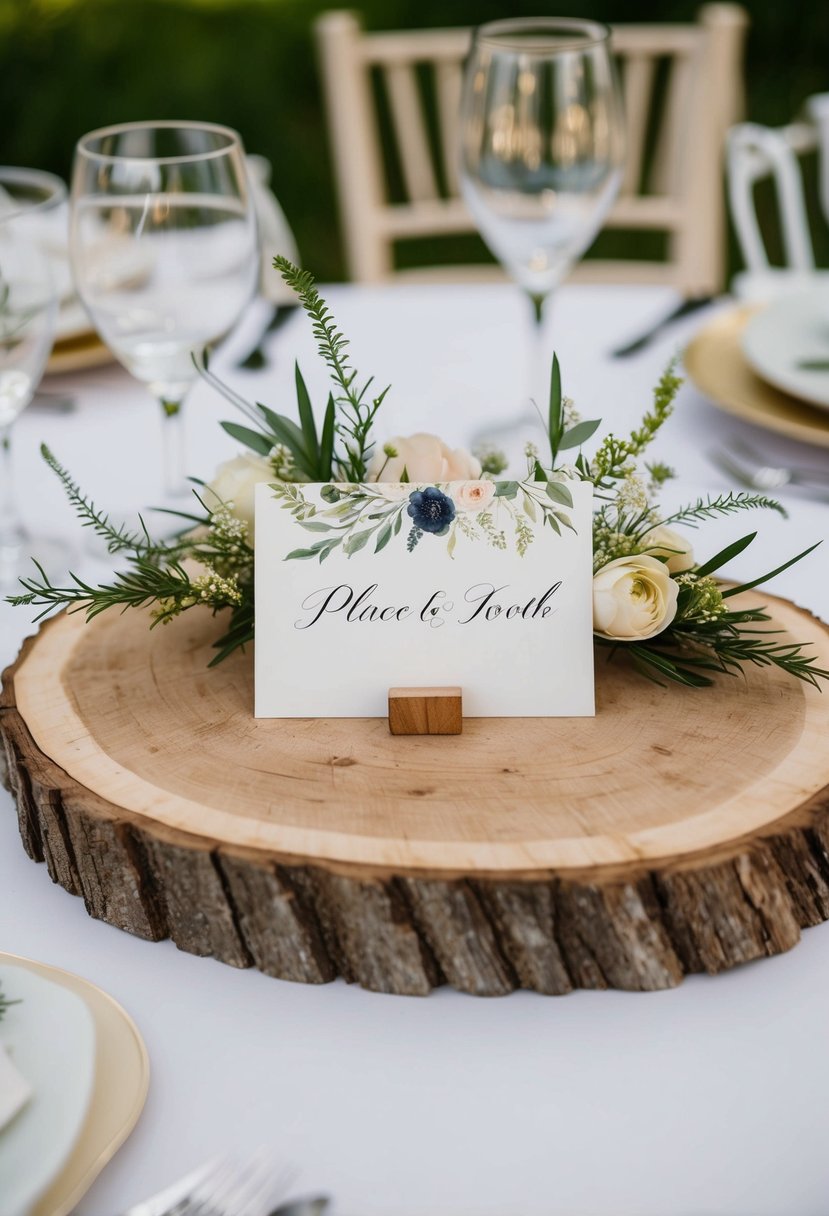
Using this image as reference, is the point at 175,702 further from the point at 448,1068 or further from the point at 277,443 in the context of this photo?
the point at 448,1068

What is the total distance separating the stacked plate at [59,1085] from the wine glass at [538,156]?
89 cm

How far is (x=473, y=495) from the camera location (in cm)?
82

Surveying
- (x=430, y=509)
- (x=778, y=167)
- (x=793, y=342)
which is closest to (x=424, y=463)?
(x=430, y=509)

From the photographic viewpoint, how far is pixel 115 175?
1.10 m

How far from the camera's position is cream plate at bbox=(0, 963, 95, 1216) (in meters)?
0.52

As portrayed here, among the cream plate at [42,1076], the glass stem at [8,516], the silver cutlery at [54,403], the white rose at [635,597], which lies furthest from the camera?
the silver cutlery at [54,403]

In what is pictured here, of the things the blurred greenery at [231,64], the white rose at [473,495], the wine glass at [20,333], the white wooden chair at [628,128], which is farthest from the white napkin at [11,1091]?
the blurred greenery at [231,64]

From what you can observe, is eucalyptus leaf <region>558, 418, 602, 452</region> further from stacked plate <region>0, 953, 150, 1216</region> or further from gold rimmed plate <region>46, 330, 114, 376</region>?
Result: gold rimmed plate <region>46, 330, 114, 376</region>

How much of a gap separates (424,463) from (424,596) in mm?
86

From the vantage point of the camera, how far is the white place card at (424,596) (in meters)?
0.82

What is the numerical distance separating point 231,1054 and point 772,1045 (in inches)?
10.6

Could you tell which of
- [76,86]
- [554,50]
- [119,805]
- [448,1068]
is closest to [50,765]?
[119,805]

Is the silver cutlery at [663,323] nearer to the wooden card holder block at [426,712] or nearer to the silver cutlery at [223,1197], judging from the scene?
the wooden card holder block at [426,712]

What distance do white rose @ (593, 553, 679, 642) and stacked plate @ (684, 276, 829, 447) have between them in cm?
53
